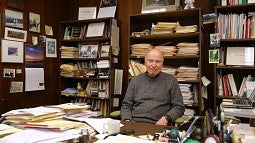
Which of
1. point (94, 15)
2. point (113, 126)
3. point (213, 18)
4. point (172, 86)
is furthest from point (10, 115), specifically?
point (94, 15)

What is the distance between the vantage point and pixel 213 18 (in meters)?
3.02

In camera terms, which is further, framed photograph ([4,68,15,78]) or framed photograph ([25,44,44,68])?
framed photograph ([25,44,44,68])

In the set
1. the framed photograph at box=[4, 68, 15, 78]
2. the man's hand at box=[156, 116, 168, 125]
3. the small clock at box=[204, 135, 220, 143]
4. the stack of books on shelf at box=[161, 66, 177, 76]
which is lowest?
the man's hand at box=[156, 116, 168, 125]

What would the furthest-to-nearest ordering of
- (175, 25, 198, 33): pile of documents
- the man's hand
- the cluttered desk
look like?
(175, 25, 198, 33): pile of documents, the man's hand, the cluttered desk

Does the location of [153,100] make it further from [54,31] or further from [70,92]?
[54,31]

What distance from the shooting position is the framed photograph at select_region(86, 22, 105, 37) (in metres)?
3.82

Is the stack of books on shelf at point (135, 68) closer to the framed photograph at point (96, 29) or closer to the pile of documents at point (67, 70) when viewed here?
the framed photograph at point (96, 29)

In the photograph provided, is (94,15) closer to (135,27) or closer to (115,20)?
(115,20)

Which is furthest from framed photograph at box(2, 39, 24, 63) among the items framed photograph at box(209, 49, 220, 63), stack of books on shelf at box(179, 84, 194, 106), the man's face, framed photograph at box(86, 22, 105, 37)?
framed photograph at box(209, 49, 220, 63)

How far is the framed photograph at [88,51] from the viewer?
3.87 metres

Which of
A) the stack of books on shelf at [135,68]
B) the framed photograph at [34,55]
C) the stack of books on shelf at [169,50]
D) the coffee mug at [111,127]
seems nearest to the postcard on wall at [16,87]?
the framed photograph at [34,55]

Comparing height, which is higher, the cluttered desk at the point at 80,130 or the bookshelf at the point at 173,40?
the bookshelf at the point at 173,40

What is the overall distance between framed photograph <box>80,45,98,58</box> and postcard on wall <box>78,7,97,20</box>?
1.70 feet

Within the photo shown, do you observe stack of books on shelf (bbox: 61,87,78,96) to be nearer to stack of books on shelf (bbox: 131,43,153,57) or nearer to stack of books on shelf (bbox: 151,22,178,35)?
stack of books on shelf (bbox: 131,43,153,57)
